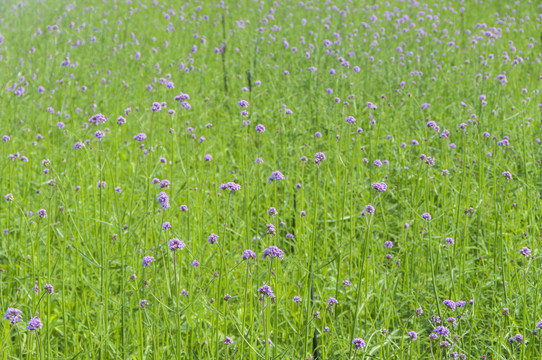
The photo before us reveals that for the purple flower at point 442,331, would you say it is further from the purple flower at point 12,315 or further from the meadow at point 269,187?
the purple flower at point 12,315

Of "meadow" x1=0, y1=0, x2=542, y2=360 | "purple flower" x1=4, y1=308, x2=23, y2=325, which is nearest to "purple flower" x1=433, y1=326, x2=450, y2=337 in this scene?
"meadow" x1=0, y1=0, x2=542, y2=360

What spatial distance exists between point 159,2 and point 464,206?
9.04 metres

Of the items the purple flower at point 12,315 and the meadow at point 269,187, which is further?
the meadow at point 269,187

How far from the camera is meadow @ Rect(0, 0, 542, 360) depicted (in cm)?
215

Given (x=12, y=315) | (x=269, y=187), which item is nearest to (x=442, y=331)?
(x=12, y=315)

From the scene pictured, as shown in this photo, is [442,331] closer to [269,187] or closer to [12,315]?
[12,315]

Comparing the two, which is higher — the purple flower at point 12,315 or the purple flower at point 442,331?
the purple flower at point 12,315

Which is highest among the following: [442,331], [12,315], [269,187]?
[269,187]

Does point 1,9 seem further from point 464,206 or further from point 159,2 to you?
point 464,206

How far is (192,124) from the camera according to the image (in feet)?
16.4

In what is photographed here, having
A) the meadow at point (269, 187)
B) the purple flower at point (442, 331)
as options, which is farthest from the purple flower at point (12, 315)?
the purple flower at point (442, 331)

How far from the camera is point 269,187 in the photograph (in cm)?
361

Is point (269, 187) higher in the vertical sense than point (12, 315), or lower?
higher

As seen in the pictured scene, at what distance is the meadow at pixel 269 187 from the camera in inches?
84.8
